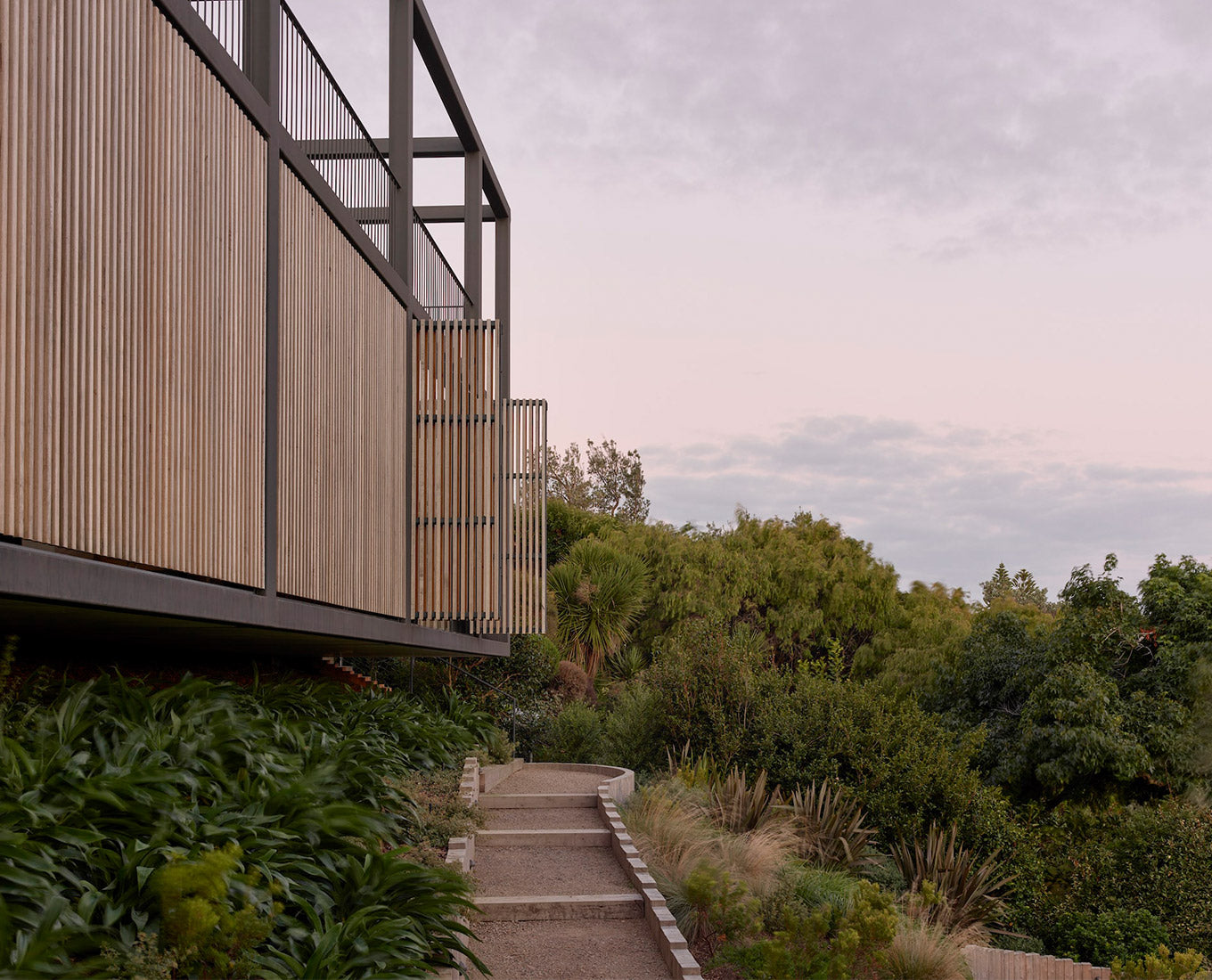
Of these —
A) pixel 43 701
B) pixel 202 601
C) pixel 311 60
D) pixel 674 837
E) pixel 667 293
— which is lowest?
pixel 674 837

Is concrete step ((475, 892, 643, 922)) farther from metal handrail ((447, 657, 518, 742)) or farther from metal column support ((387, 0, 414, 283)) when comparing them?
metal handrail ((447, 657, 518, 742))

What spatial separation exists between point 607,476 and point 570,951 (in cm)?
4498

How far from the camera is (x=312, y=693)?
8672 mm

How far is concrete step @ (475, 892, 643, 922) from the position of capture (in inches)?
278

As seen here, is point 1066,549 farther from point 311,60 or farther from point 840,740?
point 311,60

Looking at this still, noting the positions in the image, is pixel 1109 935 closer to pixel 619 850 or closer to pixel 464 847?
pixel 619 850

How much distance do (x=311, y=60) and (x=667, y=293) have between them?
16.3m

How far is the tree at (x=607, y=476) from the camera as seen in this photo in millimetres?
49938

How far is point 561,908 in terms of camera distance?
23.4 ft

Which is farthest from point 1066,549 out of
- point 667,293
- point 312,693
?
point 312,693

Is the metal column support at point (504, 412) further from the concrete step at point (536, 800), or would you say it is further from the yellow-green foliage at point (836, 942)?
the yellow-green foliage at point (836, 942)

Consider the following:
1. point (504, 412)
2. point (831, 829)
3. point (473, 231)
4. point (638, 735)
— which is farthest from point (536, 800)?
point (473, 231)

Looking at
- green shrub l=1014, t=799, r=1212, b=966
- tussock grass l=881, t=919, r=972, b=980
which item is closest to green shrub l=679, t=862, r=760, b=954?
tussock grass l=881, t=919, r=972, b=980

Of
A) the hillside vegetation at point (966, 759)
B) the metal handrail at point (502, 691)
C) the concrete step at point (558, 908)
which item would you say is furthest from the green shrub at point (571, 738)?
the concrete step at point (558, 908)
